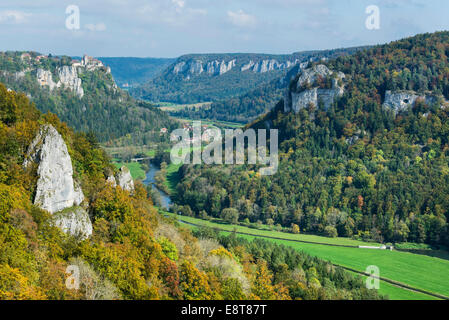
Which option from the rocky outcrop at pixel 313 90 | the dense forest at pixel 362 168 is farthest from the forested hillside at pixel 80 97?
the dense forest at pixel 362 168

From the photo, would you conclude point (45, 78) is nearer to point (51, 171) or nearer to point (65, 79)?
point (65, 79)

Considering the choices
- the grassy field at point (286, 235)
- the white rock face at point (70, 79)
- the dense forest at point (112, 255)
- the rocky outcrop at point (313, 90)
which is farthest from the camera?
the white rock face at point (70, 79)

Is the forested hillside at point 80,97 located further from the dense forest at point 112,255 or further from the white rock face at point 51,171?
the white rock face at point 51,171

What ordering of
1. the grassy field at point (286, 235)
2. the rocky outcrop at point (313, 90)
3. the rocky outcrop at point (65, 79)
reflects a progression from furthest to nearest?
1. the rocky outcrop at point (65, 79)
2. the rocky outcrop at point (313, 90)
3. the grassy field at point (286, 235)

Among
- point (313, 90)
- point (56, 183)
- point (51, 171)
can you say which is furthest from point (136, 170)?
point (56, 183)

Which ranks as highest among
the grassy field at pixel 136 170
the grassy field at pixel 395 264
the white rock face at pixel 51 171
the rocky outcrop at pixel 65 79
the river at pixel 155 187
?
the rocky outcrop at pixel 65 79

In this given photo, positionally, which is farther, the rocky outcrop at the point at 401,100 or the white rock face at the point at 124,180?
A: the rocky outcrop at the point at 401,100

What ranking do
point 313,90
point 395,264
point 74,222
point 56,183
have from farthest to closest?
point 313,90 → point 395,264 → point 74,222 → point 56,183

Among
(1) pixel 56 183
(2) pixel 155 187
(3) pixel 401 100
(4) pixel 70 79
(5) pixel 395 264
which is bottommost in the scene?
(5) pixel 395 264
